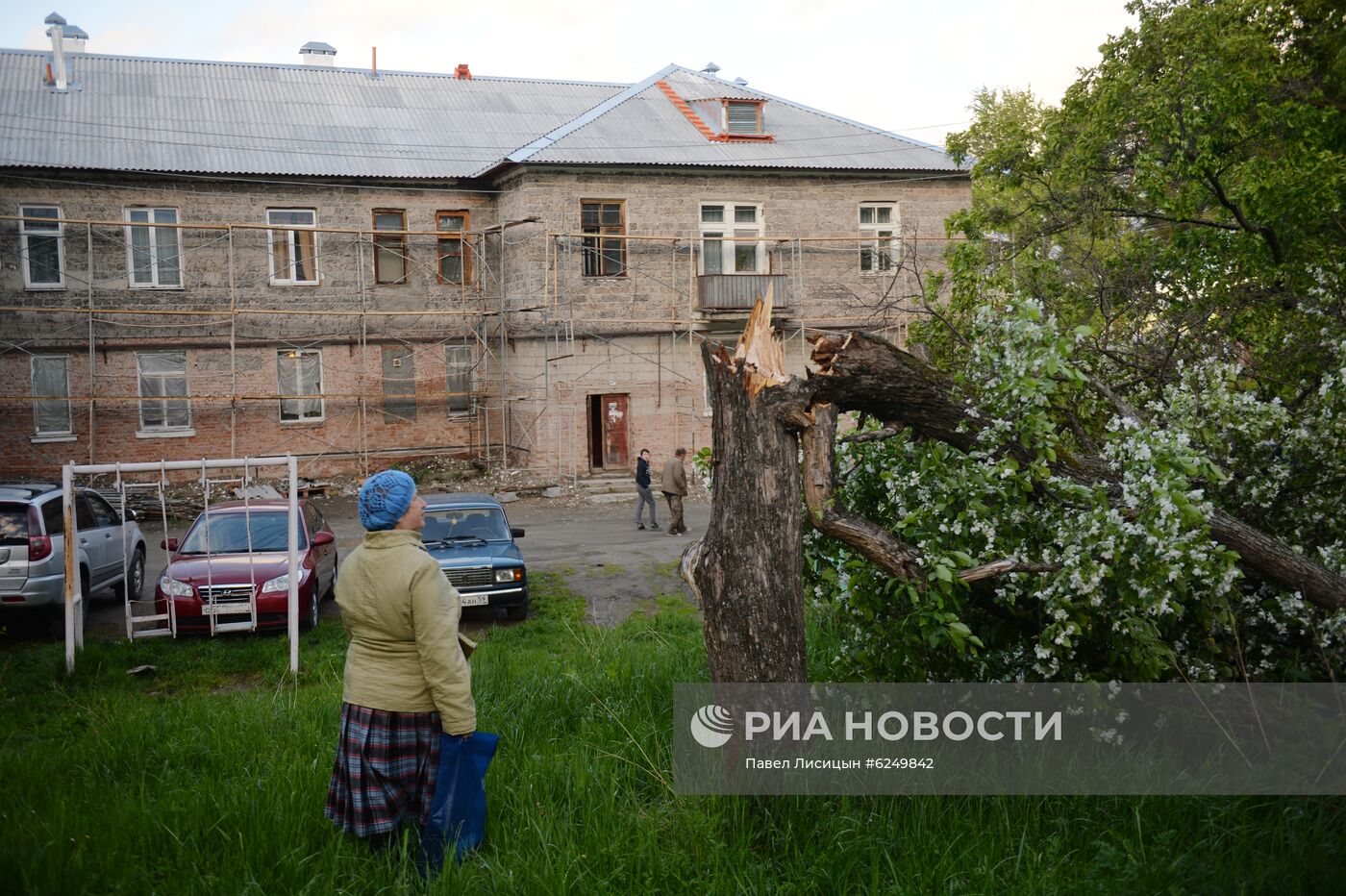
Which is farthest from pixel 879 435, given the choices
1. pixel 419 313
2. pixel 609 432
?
pixel 419 313

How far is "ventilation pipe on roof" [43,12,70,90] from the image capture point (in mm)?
26359

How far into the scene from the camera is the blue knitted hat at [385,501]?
4.60 meters

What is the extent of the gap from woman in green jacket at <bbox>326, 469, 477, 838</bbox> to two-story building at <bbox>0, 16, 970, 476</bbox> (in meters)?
20.6

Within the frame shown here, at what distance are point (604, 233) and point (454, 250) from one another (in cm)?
410

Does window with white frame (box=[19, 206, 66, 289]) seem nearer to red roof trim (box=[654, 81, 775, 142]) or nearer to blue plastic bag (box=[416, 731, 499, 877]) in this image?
red roof trim (box=[654, 81, 775, 142])

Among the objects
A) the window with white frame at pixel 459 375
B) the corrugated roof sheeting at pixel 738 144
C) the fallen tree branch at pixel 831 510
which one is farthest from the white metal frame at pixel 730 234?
the fallen tree branch at pixel 831 510

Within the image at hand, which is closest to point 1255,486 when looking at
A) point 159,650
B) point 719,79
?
point 159,650

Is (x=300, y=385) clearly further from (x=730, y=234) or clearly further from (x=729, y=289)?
(x=730, y=234)

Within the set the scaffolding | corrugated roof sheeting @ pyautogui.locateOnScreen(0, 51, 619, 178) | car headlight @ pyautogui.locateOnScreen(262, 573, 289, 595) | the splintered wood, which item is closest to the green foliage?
the splintered wood

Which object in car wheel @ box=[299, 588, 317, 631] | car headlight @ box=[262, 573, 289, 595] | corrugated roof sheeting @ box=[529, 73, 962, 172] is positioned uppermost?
corrugated roof sheeting @ box=[529, 73, 962, 172]

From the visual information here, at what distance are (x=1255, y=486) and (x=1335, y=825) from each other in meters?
1.97

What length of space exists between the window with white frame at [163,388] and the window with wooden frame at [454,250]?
6535 mm

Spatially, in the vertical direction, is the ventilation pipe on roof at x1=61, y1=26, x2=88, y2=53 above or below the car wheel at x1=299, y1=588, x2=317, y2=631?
above

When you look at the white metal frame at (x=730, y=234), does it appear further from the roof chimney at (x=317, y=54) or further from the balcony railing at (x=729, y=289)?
the roof chimney at (x=317, y=54)
